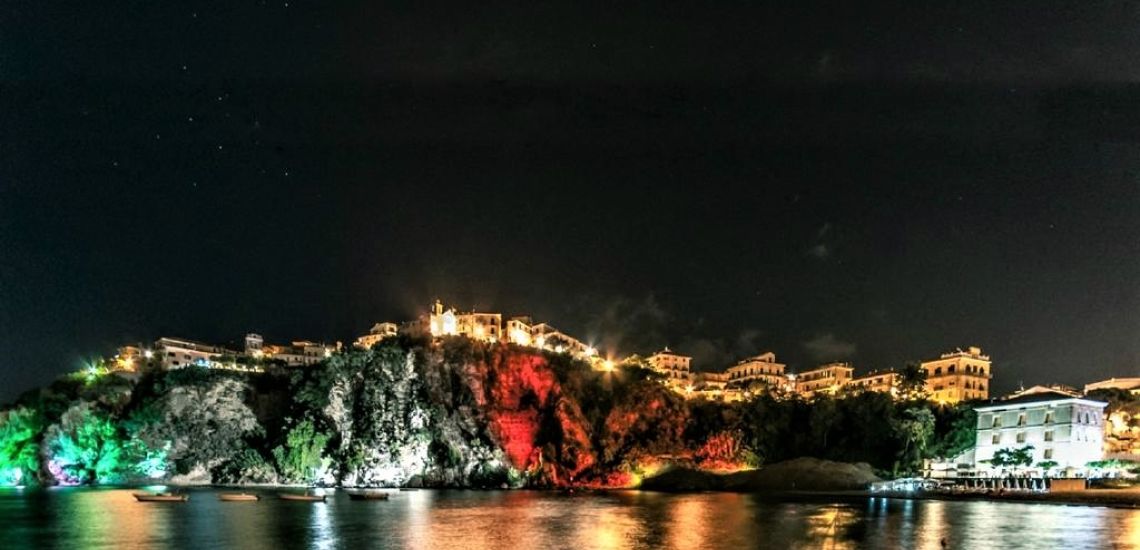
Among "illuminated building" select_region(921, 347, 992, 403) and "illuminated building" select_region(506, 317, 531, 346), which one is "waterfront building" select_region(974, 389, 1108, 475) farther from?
"illuminated building" select_region(506, 317, 531, 346)

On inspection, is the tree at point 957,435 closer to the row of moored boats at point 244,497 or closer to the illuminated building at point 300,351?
the row of moored boats at point 244,497

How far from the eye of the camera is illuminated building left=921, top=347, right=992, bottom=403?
12559 cm

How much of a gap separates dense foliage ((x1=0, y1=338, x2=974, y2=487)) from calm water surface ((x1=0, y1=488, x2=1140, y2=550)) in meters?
29.0

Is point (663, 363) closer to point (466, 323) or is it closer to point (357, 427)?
point (466, 323)

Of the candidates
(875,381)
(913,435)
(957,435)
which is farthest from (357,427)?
(875,381)

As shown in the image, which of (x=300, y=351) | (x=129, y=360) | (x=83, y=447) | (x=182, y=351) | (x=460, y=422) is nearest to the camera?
(x=83, y=447)

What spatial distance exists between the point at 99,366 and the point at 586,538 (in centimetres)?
10544

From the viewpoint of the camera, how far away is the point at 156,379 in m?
97.4

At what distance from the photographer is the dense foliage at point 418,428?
9162 centimetres

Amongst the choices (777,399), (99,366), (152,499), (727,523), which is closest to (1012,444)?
(777,399)

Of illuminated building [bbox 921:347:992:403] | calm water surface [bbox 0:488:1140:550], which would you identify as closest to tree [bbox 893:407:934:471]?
calm water surface [bbox 0:488:1140:550]

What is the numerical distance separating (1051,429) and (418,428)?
71.4 m

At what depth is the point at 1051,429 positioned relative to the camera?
79625 millimetres

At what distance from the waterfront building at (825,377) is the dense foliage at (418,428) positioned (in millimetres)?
46369
